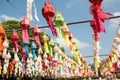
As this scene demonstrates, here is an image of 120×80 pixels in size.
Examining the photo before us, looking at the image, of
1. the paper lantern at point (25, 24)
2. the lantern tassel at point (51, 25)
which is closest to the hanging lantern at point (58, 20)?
the lantern tassel at point (51, 25)

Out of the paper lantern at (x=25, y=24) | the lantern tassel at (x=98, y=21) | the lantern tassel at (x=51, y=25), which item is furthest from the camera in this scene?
the paper lantern at (x=25, y=24)

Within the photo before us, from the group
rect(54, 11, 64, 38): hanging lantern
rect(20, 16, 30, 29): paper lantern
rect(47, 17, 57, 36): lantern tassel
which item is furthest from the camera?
rect(20, 16, 30, 29): paper lantern

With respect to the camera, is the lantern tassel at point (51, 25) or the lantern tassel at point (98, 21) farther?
the lantern tassel at point (51, 25)

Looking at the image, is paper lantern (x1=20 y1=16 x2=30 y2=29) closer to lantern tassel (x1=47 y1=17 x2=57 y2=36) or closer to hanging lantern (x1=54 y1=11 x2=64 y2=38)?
hanging lantern (x1=54 y1=11 x2=64 y2=38)

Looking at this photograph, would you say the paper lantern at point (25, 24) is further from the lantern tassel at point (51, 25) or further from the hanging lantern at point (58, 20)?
the lantern tassel at point (51, 25)

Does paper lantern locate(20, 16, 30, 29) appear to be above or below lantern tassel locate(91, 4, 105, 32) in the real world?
above

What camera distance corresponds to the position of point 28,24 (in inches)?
273

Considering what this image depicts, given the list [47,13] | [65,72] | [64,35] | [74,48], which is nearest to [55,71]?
[65,72]

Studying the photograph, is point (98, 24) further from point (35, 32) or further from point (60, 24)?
point (35, 32)

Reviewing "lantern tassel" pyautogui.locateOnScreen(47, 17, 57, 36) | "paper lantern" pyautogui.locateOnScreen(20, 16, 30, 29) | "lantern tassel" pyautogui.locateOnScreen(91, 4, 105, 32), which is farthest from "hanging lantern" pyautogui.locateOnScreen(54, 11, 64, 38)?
"lantern tassel" pyautogui.locateOnScreen(91, 4, 105, 32)

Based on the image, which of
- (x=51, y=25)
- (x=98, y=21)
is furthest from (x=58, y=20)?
(x=98, y=21)

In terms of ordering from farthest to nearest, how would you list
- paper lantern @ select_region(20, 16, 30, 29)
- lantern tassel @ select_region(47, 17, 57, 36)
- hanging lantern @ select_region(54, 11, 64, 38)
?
paper lantern @ select_region(20, 16, 30, 29) → hanging lantern @ select_region(54, 11, 64, 38) → lantern tassel @ select_region(47, 17, 57, 36)

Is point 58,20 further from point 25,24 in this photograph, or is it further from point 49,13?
point 25,24

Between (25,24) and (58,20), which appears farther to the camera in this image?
(25,24)
